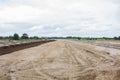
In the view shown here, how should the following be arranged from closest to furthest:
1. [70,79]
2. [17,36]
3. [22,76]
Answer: [70,79] < [22,76] < [17,36]

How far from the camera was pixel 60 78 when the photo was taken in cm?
1357

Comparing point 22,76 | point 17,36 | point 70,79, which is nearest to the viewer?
point 70,79

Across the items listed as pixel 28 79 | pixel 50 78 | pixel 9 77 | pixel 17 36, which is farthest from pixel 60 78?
pixel 17 36

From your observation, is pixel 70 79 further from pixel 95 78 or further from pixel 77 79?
pixel 95 78

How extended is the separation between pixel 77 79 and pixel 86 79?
417 millimetres

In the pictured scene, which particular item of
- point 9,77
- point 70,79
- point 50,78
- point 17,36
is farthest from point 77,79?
point 17,36

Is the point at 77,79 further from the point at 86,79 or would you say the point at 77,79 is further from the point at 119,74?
the point at 119,74

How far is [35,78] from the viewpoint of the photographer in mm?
13438

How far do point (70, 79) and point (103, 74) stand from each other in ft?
7.05

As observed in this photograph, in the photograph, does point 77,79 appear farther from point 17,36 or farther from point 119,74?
point 17,36

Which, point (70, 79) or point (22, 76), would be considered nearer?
point (70, 79)

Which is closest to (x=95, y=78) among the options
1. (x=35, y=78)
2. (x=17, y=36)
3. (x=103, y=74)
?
(x=103, y=74)

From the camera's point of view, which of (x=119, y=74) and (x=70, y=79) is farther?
(x=119, y=74)

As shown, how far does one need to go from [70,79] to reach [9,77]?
2.72m
